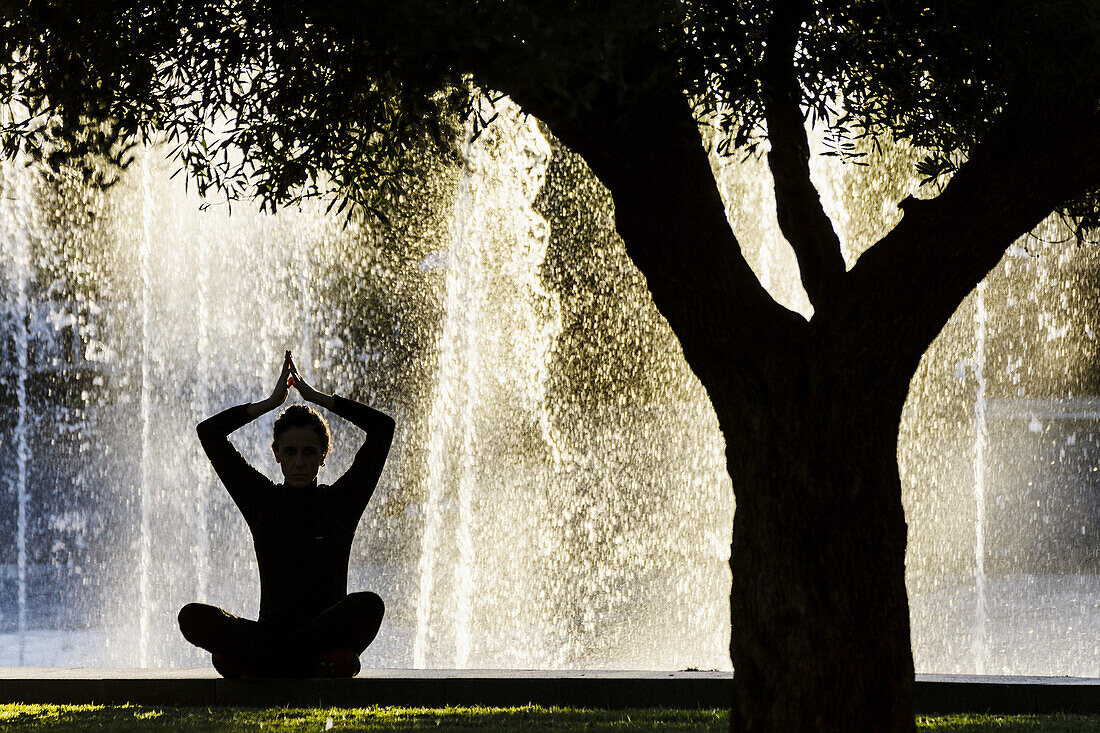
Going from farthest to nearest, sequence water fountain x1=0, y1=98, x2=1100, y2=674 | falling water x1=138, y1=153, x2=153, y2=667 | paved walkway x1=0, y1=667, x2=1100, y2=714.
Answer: falling water x1=138, y1=153, x2=153, y2=667, water fountain x1=0, y1=98, x2=1100, y2=674, paved walkway x1=0, y1=667, x2=1100, y2=714

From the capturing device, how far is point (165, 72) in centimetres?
612

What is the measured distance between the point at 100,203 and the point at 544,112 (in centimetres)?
1565

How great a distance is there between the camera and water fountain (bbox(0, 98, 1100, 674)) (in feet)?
48.9

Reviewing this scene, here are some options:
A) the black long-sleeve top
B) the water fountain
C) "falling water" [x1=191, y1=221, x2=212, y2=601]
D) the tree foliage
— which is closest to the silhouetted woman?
the black long-sleeve top

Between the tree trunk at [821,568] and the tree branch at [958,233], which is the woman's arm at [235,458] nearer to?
the tree trunk at [821,568]

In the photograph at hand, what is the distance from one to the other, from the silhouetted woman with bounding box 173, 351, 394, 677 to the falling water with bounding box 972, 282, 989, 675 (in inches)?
276

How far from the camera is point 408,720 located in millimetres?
5496

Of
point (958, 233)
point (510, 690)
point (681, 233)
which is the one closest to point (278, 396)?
point (510, 690)

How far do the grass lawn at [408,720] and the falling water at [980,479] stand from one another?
573cm

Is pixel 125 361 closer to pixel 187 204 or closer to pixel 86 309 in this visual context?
pixel 86 309

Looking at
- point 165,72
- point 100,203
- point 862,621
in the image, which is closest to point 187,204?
point 100,203

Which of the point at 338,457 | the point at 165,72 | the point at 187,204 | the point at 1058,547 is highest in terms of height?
the point at 187,204

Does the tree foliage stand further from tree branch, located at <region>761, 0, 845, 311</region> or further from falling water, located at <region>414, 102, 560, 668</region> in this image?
falling water, located at <region>414, 102, 560, 668</region>

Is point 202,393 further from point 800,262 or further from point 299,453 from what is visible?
point 800,262
